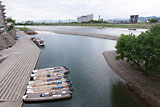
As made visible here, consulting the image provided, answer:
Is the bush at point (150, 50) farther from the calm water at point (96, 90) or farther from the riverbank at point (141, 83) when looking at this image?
the calm water at point (96, 90)

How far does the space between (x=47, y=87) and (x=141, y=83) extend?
28579 mm

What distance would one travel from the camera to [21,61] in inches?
1948

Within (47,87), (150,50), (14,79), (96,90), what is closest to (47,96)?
(47,87)

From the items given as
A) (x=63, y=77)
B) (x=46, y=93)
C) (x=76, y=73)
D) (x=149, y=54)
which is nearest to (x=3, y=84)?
(x=46, y=93)

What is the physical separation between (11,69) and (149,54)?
4610cm

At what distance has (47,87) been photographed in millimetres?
33781

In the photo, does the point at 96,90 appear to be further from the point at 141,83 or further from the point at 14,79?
the point at 14,79

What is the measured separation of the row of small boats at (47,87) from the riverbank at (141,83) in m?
19.6

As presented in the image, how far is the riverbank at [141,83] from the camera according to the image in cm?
2957

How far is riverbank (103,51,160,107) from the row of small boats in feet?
64.4

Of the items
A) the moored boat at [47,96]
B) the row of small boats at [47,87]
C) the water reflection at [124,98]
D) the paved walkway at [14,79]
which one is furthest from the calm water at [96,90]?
the paved walkway at [14,79]

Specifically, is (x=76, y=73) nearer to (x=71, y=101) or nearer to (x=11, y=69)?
(x=71, y=101)

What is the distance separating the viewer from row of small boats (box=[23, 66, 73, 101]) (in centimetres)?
2998

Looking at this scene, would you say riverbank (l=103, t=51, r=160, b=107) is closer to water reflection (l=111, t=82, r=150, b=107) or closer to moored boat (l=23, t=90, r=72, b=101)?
water reflection (l=111, t=82, r=150, b=107)
